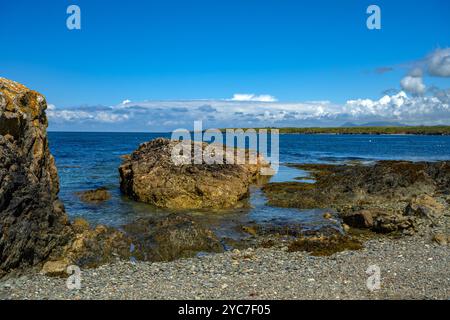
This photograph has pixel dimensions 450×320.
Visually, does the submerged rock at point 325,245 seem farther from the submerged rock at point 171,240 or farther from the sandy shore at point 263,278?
the submerged rock at point 171,240

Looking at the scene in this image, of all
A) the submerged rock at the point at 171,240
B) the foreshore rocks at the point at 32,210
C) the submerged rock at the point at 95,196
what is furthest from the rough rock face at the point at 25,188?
the submerged rock at the point at 95,196

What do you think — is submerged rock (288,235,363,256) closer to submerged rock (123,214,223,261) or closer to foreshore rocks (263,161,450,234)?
foreshore rocks (263,161,450,234)

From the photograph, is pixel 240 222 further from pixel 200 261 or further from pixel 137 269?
pixel 137 269

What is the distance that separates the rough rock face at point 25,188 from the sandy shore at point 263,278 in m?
1.13

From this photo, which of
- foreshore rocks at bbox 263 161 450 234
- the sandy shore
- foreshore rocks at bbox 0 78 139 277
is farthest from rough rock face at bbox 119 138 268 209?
the sandy shore

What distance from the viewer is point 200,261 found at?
15.6 meters

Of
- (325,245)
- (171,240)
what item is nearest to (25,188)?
(171,240)

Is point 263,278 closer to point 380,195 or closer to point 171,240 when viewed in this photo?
point 171,240

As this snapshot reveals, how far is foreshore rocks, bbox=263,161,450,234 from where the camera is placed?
822 inches

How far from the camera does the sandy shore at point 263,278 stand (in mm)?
11758

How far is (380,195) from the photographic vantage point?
1159 inches
